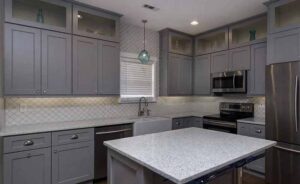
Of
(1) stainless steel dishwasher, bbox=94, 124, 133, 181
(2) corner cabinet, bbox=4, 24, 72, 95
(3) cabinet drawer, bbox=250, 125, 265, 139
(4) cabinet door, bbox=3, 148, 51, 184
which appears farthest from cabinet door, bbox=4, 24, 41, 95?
(3) cabinet drawer, bbox=250, 125, 265, 139

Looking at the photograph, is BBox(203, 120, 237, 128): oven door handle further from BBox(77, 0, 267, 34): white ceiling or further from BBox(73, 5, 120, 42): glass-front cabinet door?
BBox(73, 5, 120, 42): glass-front cabinet door

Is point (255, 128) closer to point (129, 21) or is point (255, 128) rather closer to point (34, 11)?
point (129, 21)

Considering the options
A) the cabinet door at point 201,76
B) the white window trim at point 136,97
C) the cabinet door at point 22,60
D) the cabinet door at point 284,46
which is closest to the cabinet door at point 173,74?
the white window trim at point 136,97

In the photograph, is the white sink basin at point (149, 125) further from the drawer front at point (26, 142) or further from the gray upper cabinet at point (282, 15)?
the gray upper cabinet at point (282, 15)

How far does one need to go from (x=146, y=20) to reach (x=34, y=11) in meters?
1.88

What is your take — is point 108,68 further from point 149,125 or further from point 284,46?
point 284,46

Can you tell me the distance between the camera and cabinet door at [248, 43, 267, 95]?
11.1 feet

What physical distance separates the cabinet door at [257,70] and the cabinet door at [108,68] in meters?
2.52

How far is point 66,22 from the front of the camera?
2.90m

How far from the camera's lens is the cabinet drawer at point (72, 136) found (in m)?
2.55

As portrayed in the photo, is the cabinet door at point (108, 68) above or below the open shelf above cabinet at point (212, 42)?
below

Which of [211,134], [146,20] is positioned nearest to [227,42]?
[146,20]

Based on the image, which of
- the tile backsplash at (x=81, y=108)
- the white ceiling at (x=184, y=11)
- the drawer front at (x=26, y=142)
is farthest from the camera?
the white ceiling at (x=184, y=11)

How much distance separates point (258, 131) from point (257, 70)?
113 centimetres
